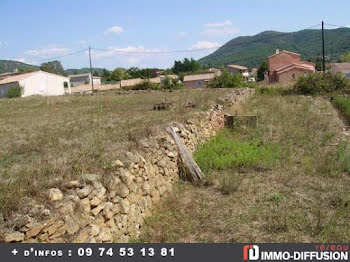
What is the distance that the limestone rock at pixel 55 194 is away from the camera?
169 inches

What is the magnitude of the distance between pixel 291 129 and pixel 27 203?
9.82 m

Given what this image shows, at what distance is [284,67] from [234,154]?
173 feet

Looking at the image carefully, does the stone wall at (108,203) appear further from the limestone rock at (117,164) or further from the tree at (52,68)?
the tree at (52,68)

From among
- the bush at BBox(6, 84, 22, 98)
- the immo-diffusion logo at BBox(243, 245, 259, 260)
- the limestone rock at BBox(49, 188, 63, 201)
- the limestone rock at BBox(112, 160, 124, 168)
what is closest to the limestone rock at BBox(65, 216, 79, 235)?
the limestone rock at BBox(49, 188, 63, 201)

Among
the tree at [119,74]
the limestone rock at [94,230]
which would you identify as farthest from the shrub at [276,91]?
the tree at [119,74]

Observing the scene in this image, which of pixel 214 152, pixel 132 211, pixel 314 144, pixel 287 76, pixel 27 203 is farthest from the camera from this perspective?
pixel 287 76

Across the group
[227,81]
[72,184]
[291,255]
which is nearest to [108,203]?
[72,184]

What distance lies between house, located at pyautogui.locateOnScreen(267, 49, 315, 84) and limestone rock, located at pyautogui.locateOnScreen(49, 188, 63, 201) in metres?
55.5

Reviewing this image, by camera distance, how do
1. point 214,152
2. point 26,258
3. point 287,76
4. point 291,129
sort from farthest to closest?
point 287,76
point 291,129
point 214,152
point 26,258

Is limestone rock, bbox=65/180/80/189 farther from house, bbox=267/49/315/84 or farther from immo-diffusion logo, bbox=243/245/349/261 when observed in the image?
house, bbox=267/49/315/84

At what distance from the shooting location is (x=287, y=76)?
188 ft

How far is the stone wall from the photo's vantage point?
12.6 feet

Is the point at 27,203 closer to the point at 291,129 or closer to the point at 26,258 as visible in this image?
the point at 26,258

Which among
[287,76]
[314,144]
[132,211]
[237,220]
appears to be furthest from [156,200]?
[287,76]
